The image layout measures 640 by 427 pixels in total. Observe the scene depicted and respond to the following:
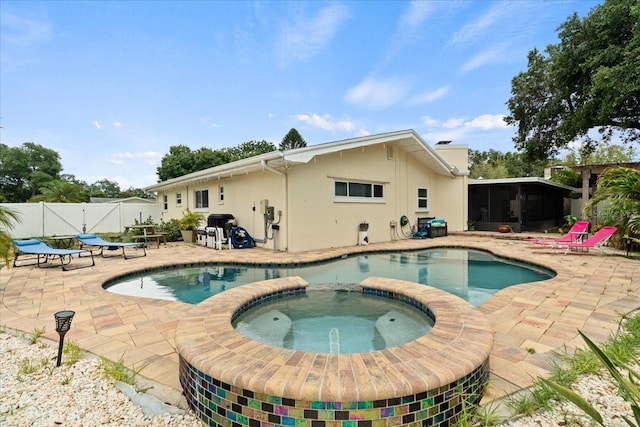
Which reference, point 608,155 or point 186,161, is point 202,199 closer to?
point 186,161

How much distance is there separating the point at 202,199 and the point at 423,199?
10.8 meters

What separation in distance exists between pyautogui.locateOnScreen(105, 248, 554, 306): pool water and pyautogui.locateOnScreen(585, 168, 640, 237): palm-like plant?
10.3ft

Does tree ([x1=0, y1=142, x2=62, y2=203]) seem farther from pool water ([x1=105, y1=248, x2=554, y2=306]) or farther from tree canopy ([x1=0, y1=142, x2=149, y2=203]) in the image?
pool water ([x1=105, y1=248, x2=554, y2=306])

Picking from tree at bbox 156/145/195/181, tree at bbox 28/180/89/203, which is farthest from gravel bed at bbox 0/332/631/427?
tree at bbox 156/145/195/181

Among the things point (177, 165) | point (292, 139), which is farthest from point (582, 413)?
point (292, 139)

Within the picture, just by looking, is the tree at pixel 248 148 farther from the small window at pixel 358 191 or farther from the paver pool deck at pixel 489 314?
the paver pool deck at pixel 489 314

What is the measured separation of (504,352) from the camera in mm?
2973

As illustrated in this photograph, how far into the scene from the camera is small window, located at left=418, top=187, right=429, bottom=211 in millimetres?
14617

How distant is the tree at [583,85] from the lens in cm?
1166

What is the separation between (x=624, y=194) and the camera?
8.11 meters

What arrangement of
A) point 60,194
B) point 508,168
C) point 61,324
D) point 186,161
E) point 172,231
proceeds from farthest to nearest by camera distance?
1. point 508,168
2. point 186,161
3. point 60,194
4. point 172,231
5. point 61,324

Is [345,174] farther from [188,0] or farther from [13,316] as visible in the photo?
[13,316]

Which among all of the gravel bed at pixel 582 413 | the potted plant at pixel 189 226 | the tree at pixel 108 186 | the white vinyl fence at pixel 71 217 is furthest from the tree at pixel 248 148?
the gravel bed at pixel 582 413

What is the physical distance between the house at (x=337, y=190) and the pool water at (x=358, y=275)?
197 centimetres
